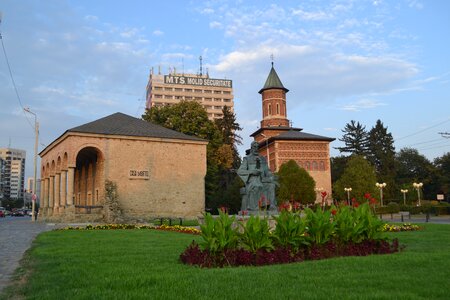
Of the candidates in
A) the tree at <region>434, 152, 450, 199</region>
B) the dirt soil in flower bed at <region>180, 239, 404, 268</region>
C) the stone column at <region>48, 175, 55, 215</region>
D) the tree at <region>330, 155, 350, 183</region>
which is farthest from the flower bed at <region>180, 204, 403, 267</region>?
the tree at <region>330, 155, 350, 183</region>

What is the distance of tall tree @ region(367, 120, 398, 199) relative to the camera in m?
67.1

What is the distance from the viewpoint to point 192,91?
4247 inches

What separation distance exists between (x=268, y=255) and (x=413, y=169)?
2951 inches

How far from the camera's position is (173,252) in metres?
9.62

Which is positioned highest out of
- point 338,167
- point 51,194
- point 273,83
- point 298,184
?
point 273,83

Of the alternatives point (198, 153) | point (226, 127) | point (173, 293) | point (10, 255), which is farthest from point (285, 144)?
point (173, 293)

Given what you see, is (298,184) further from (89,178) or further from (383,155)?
(383,155)

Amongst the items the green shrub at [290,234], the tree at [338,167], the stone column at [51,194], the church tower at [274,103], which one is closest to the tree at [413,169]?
the tree at [338,167]

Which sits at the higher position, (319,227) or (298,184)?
(298,184)

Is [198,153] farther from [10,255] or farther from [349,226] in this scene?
[349,226]

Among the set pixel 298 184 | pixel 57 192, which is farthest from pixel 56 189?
pixel 298 184

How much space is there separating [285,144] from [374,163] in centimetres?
2149

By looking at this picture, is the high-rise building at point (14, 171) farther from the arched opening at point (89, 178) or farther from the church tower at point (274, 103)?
the arched opening at point (89, 178)

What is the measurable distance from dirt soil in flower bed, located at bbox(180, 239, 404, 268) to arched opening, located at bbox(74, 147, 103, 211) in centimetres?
2693
